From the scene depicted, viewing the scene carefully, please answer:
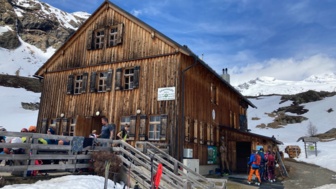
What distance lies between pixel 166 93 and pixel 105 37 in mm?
6127

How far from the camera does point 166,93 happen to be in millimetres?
15906

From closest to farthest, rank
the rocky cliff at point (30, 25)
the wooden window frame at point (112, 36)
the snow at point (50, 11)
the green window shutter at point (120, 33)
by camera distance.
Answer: the green window shutter at point (120, 33) → the wooden window frame at point (112, 36) → the rocky cliff at point (30, 25) → the snow at point (50, 11)

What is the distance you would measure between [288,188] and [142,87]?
29.7 feet

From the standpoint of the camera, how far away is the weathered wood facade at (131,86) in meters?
16.0

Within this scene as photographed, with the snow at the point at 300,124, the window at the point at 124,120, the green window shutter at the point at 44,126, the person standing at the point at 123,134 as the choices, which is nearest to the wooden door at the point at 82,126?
the window at the point at 124,120

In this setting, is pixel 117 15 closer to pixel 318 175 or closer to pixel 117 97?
pixel 117 97

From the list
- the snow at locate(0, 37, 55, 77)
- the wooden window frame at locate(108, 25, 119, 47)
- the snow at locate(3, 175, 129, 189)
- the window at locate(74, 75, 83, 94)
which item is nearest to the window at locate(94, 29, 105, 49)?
the wooden window frame at locate(108, 25, 119, 47)

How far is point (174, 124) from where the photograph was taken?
1530 cm

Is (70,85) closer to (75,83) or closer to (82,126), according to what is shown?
(75,83)

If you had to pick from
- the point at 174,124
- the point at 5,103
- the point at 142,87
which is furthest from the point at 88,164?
Answer: the point at 5,103

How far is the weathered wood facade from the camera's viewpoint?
16.0 m

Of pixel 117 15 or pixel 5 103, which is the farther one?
pixel 5 103

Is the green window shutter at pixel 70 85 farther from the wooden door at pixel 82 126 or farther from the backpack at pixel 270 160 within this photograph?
the backpack at pixel 270 160

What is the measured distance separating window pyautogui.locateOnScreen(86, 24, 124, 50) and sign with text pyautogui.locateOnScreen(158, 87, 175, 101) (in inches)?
174
